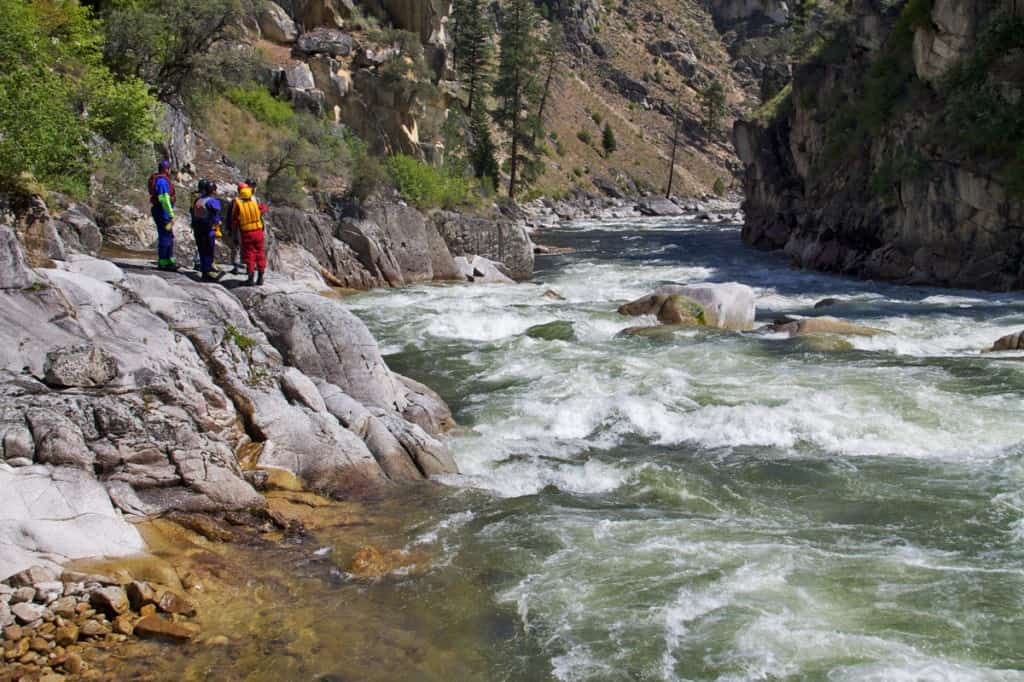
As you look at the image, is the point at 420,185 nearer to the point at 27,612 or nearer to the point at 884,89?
the point at 884,89

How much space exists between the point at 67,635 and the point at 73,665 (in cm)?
28

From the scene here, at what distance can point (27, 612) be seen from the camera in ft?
17.2

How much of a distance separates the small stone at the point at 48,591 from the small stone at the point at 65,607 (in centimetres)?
4

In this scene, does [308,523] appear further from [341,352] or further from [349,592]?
[341,352]

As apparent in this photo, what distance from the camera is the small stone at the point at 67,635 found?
517cm

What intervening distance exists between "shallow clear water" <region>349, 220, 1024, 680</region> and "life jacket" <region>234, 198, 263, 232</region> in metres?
3.83

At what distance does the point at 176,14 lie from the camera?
21.7m

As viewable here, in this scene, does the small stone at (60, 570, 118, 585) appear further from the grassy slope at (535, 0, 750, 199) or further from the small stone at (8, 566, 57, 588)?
the grassy slope at (535, 0, 750, 199)

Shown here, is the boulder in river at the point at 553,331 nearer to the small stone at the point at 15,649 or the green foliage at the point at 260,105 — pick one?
the small stone at the point at 15,649

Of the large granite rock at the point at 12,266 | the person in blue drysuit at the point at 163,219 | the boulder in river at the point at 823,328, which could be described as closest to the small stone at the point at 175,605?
the large granite rock at the point at 12,266

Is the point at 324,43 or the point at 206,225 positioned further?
the point at 324,43

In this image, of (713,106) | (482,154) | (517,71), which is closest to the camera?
(482,154)

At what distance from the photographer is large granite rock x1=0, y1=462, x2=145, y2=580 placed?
575 cm

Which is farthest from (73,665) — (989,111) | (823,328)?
→ (989,111)
